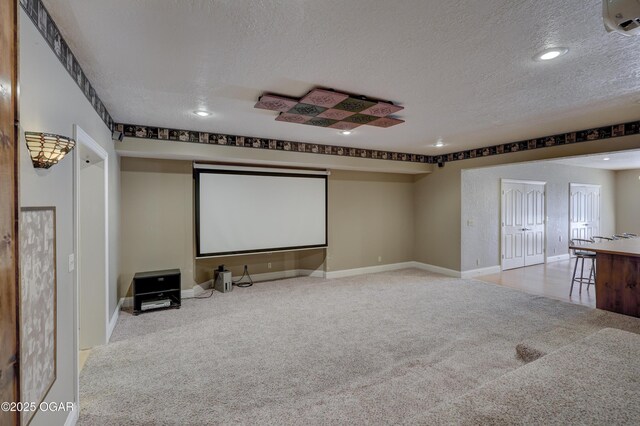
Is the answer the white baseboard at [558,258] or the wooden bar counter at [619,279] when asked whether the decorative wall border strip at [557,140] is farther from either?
the white baseboard at [558,258]

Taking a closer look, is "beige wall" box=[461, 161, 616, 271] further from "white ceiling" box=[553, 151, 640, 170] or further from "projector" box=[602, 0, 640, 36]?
"projector" box=[602, 0, 640, 36]

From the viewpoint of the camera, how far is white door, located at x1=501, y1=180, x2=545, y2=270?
7.13 metres

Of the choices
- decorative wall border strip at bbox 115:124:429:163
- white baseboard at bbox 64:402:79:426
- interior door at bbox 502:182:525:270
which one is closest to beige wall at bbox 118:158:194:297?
decorative wall border strip at bbox 115:124:429:163

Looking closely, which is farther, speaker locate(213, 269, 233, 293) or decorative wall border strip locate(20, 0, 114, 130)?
speaker locate(213, 269, 233, 293)

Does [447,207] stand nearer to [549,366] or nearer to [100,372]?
[549,366]

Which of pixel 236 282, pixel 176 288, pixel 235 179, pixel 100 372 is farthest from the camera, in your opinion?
pixel 236 282

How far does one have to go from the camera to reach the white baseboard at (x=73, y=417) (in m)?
1.99

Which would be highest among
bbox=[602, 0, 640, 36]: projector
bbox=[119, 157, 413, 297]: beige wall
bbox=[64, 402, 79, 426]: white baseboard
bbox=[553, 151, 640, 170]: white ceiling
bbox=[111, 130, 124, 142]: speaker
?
bbox=[553, 151, 640, 170]: white ceiling

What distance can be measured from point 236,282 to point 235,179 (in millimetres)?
1943

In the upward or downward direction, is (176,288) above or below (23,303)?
below

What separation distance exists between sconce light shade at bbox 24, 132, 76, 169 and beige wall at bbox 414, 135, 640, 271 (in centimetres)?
595

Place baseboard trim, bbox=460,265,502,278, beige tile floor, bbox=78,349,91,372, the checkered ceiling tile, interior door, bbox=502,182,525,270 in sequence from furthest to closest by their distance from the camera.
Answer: interior door, bbox=502,182,525,270 → baseboard trim, bbox=460,265,502,278 → the checkered ceiling tile → beige tile floor, bbox=78,349,91,372

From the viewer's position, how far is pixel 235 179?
5.36 meters

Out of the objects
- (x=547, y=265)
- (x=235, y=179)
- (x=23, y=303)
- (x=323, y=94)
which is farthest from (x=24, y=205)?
(x=547, y=265)
